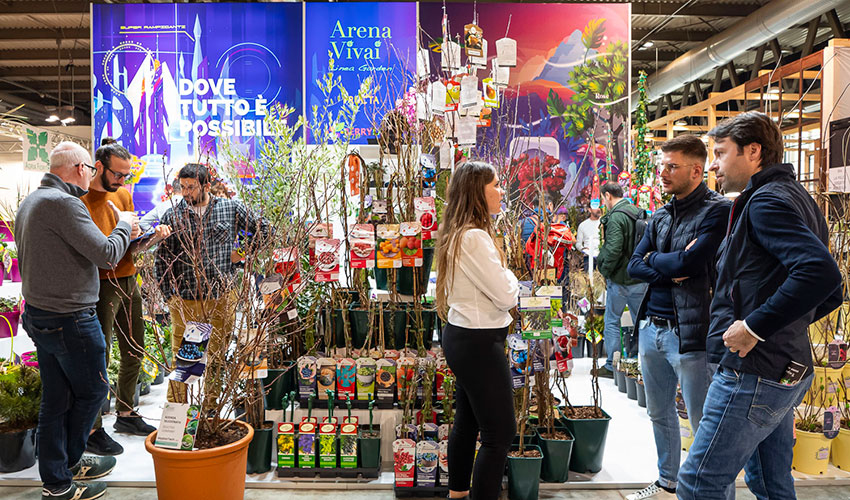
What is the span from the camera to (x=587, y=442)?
3025mm

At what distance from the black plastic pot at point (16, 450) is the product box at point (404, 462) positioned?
2.02m

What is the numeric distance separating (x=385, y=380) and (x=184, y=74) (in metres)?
5.02

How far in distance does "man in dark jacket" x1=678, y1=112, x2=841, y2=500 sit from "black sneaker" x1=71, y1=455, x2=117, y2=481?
2.76 m

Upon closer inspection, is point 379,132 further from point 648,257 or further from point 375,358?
point 648,257

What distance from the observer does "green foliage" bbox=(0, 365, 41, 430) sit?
3086 mm

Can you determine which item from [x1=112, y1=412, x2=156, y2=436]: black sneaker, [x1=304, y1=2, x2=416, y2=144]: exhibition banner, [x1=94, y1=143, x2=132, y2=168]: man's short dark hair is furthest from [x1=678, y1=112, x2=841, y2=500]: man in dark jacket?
[x1=304, y1=2, x2=416, y2=144]: exhibition banner

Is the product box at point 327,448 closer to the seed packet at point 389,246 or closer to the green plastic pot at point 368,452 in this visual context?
the green plastic pot at point 368,452

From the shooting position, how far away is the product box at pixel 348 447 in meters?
2.95

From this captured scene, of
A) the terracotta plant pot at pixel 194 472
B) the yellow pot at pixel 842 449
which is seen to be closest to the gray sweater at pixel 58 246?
the terracotta plant pot at pixel 194 472

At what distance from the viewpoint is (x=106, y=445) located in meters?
3.27

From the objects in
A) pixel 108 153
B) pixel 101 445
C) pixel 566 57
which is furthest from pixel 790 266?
pixel 566 57

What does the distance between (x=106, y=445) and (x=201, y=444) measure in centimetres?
116

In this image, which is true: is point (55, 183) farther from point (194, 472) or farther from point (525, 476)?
point (525, 476)

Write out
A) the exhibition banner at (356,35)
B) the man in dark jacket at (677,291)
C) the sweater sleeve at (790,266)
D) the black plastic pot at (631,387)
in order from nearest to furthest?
the sweater sleeve at (790,266) < the man in dark jacket at (677,291) < the black plastic pot at (631,387) < the exhibition banner at (356,35)
